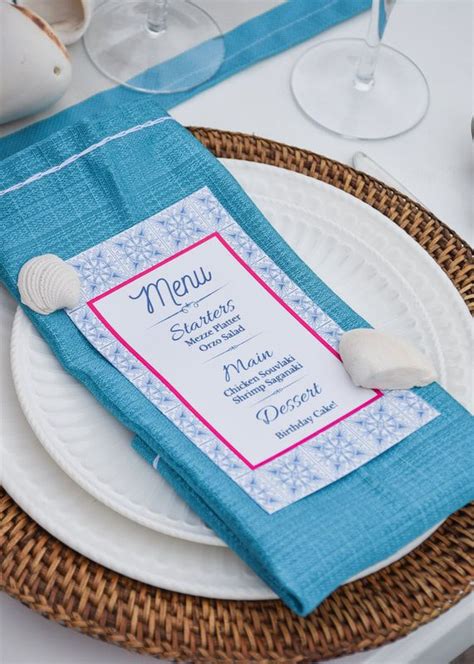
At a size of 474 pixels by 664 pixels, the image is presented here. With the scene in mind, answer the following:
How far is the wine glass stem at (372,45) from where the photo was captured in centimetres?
79

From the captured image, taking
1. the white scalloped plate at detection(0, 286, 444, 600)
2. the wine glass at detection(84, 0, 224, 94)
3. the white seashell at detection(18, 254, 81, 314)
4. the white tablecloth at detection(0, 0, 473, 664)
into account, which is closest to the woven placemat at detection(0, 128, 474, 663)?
the white scalloped plate at detection(0, 286, 444, 600)

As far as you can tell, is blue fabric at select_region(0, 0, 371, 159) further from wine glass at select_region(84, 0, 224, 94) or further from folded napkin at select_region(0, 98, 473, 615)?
folded napkin at select_region(0, 98, 473, 615)

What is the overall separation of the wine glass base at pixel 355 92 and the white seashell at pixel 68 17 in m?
0.21

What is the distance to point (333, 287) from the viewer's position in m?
0.63

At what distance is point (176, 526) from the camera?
491mm

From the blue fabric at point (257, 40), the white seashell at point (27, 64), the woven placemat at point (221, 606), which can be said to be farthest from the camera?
the blue fabric at point (257, 40)

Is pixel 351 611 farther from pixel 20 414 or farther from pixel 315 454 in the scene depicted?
pixel 20 414

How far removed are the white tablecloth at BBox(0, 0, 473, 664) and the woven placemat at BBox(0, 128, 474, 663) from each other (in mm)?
389

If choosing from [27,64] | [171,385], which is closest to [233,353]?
[171,385]

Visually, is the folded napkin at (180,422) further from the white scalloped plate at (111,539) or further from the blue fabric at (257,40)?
the blue fabric at (257,40)

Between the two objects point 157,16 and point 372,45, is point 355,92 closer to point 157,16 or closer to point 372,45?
point 372,45

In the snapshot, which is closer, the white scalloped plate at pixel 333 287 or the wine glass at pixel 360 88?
the white scalloped plate at pixel 333 287

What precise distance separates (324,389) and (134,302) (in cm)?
13

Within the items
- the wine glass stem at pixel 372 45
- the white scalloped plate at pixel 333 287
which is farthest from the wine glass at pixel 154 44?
the white scalloped plate at pixel 333 287
